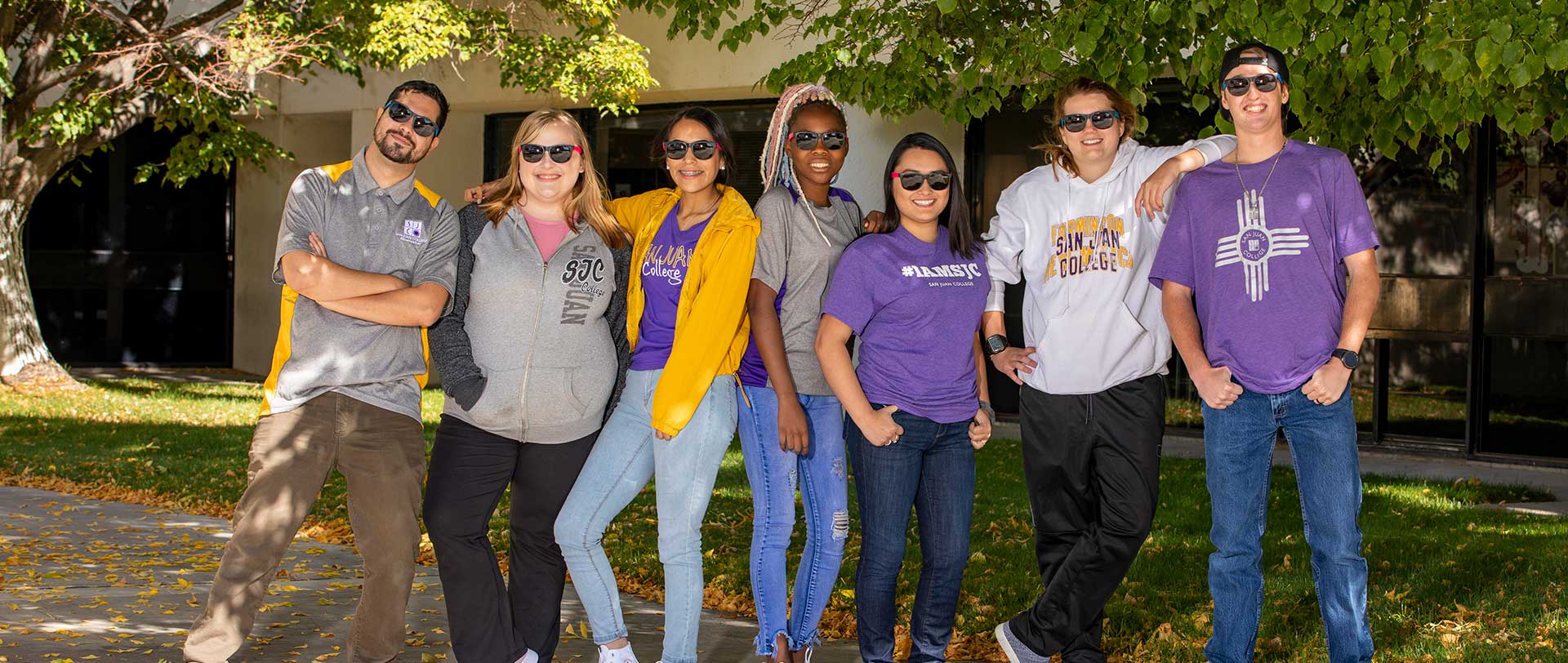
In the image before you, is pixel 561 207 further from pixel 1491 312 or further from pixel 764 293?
pixel 1491 312

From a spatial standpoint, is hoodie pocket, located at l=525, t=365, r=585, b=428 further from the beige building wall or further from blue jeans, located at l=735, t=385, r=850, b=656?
the beige building wall

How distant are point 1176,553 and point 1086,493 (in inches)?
111

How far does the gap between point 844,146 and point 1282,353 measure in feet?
4.91

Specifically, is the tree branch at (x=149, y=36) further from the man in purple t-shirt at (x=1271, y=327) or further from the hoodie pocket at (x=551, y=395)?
the man in purple t-shirt at (x=1271, y=327)

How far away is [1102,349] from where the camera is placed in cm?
445

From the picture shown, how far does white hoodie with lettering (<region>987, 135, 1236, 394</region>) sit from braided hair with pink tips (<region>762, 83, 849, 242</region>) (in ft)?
2.20

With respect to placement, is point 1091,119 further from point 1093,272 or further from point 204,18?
Answer: point 204,18

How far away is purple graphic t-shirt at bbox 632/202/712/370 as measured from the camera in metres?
4.55

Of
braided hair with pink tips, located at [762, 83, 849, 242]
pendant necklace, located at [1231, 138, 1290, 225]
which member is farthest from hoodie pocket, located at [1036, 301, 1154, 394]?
braided hair with pink tips, located at [762, 83, 849, 242]

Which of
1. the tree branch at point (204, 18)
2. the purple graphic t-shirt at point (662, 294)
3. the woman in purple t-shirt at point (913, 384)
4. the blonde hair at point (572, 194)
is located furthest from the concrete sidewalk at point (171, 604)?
the tree branch at point (204, 18)

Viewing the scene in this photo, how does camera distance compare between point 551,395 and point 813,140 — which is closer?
point 551,395

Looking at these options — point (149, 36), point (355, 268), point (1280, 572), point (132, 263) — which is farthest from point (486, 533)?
point (132, 263)

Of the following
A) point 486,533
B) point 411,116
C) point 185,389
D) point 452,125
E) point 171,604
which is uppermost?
point 452,125

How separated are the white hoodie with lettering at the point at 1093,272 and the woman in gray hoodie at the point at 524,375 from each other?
4.26 feet
